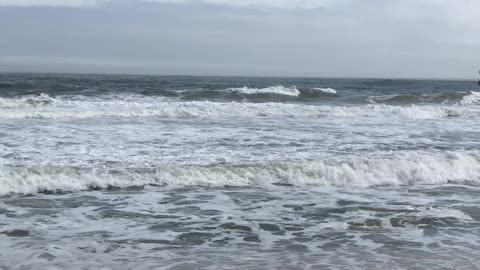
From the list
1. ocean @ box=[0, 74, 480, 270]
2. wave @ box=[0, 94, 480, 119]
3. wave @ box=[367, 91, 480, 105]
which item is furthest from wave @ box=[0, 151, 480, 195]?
wave @ box=[367, 91, 480, 105]

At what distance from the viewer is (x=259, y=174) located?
8539mm

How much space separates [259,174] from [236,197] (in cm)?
124

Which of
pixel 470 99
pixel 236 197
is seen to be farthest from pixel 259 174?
pixel 470 99

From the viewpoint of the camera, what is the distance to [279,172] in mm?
8625

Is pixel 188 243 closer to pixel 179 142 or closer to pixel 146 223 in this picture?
pixel 146 223

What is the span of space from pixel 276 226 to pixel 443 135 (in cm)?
954

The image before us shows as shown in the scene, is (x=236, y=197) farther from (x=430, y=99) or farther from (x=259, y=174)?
(x=430, y=99)

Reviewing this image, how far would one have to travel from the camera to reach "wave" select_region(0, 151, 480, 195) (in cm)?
780

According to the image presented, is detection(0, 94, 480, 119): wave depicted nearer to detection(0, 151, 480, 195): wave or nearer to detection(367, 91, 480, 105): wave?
detection(367, 91, 480, 105): wave

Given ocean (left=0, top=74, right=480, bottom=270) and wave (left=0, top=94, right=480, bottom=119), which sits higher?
wave (left=0, top=94, right=480, bottom=119)

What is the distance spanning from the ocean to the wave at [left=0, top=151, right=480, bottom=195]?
3 cm

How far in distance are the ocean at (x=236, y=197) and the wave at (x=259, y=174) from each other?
1.0 inches

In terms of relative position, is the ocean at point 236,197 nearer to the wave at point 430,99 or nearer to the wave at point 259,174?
the wave at point 259,174

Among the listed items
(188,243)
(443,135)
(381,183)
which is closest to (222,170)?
(381,183)
